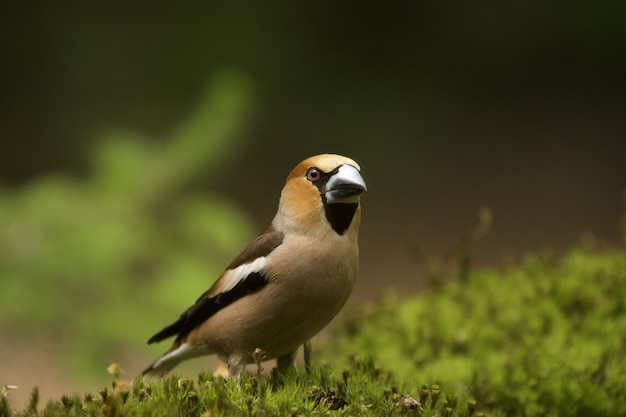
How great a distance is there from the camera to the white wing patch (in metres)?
2.34

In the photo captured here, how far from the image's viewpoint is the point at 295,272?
2.25 meters

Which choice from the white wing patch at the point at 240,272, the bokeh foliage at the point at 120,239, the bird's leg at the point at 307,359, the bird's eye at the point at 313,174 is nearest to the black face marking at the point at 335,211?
the bird's eye at the point at 313,174

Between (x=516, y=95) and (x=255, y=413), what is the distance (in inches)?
299

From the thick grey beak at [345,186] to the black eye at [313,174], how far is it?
0.06 m

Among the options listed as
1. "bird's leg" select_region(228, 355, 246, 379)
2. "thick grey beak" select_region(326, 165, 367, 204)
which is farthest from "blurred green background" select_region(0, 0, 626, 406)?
"thick grey beak" select_region(326, 165, 367, 204)

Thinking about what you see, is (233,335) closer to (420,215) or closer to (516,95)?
(420,215)

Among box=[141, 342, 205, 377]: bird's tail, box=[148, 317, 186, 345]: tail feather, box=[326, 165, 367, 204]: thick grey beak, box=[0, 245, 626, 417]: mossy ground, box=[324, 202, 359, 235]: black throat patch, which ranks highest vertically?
box=[326, 165, 367, 204]: thick grey beak

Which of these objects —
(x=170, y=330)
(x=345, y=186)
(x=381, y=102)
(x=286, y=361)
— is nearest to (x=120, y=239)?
(x=170, y=330)

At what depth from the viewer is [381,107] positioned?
8227 mm

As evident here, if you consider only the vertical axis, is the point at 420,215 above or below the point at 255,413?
above

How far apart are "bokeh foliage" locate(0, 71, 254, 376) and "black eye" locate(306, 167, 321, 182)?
161 cm

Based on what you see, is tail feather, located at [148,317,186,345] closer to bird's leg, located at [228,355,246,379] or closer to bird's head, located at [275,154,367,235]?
bird's leg, located at [228,355,246,379]

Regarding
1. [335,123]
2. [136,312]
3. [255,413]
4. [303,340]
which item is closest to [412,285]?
[335,123]

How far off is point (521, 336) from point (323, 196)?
1.26 meters
